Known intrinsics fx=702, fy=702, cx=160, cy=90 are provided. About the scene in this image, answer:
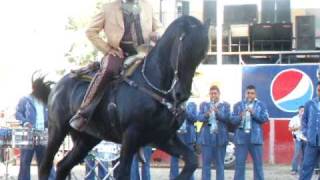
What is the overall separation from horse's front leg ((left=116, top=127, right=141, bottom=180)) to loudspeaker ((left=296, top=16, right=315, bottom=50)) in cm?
1619

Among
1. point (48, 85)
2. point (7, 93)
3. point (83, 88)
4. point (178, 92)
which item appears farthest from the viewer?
point (7, 93)

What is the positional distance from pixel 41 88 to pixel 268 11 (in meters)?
15.2

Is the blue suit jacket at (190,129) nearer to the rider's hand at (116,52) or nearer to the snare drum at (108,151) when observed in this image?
the snare drum at (108,151)

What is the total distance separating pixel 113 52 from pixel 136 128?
45.0 inches

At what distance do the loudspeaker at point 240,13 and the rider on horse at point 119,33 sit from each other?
633 inches

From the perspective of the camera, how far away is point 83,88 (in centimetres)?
901

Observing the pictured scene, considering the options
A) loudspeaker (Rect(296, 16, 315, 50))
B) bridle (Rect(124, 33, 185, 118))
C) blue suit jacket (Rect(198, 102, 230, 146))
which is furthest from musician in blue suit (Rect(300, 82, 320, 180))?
loudspeaker (Rect(296, 16, 315, 50))

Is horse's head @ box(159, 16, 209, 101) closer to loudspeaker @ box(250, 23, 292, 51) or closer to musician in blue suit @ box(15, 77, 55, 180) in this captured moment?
musician in blue suit @ box(15, 77, 55, 180)

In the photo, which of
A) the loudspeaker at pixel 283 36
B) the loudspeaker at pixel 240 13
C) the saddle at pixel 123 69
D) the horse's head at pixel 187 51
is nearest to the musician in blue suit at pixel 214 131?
the saddle at pixel 123 69

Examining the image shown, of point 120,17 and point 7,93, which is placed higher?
point 120,17

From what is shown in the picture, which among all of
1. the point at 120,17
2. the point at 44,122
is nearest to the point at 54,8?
the point at 44,122

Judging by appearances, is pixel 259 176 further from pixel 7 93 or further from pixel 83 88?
pixel 7 93

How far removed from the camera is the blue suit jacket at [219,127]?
13898 mm

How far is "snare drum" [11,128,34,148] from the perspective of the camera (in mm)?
12984
